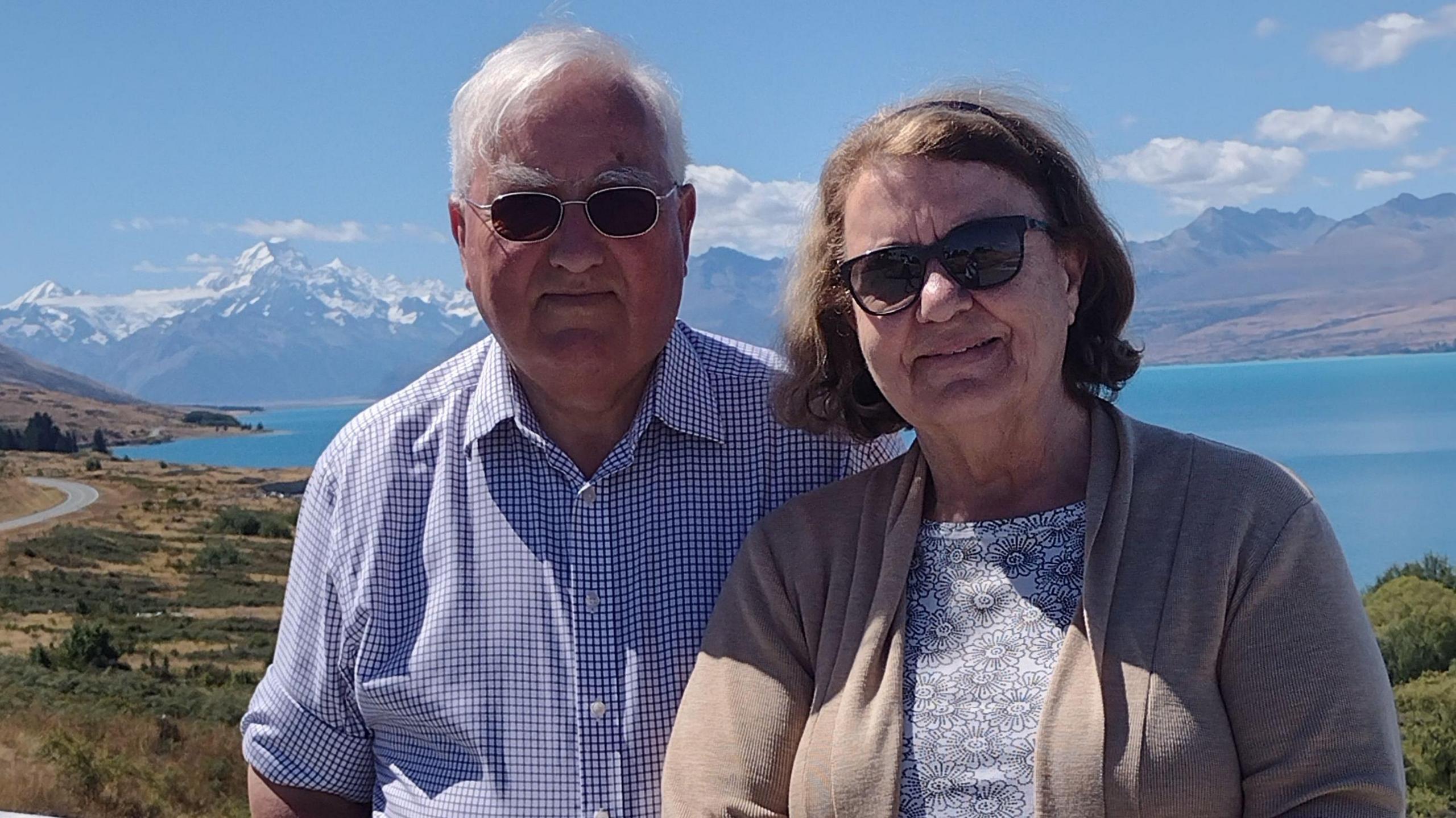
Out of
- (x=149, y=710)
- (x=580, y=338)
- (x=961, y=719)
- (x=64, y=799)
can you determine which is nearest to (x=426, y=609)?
(x=580, y=338)

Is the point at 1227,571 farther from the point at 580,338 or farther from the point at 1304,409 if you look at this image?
the point at 1304,409

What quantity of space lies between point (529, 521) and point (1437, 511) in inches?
4315

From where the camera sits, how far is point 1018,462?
2.45m

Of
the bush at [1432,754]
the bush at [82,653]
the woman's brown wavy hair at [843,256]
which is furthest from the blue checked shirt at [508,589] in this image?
the bush at [82,653]

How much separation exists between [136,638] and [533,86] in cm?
2540

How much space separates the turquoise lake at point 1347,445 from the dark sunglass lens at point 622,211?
126 feet

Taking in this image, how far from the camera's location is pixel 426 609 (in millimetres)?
2787

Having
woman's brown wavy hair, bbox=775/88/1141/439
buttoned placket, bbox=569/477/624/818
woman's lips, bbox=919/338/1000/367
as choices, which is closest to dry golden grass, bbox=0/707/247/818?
buttoned placket, bbox=569/477/624/818

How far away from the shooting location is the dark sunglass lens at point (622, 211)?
2676 mm

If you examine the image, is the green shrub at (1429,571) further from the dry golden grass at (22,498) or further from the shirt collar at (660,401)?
the dry golden grass at (22,498)

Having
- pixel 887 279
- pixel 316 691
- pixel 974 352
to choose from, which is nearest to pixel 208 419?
pixel 316 691

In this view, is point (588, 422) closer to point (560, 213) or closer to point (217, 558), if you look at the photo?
point (560, 213)

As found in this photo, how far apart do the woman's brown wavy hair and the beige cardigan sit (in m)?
0.25

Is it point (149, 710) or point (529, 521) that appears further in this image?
point (149, 710)
